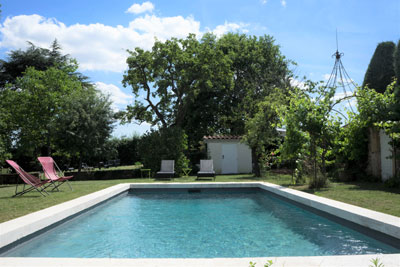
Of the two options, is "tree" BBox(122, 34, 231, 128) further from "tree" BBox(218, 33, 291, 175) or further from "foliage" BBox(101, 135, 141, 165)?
"foliage" BBox(101, 135, 141, 165)

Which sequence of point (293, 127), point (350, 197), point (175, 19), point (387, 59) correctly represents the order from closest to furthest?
point (350, 197) < point (293, 127) < point (175, 19) < point (387, 59)

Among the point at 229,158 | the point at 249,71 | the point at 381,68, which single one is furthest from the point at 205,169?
the point at 249,71

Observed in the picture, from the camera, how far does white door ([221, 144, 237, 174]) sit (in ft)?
58.2

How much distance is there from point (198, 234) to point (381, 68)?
1503cm

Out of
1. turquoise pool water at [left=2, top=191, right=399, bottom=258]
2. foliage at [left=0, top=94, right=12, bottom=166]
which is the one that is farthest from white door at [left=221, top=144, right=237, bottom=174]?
foliage at [left=0, top=94, right=12, bottom=166]

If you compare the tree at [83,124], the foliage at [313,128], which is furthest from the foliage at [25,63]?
the foliage at [313,128]

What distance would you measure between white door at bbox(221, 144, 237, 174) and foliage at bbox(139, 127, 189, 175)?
9.24 feet

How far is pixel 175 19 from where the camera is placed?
13.9m

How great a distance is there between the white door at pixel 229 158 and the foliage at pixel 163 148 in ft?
9.24

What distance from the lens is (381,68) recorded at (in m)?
15.8

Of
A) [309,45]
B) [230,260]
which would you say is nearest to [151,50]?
[309,45]

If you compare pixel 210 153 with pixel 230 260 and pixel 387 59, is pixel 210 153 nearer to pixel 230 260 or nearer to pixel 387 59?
pixel 387 59

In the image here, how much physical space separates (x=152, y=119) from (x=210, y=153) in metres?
4.87

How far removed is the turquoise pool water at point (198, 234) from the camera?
14.2 feet
